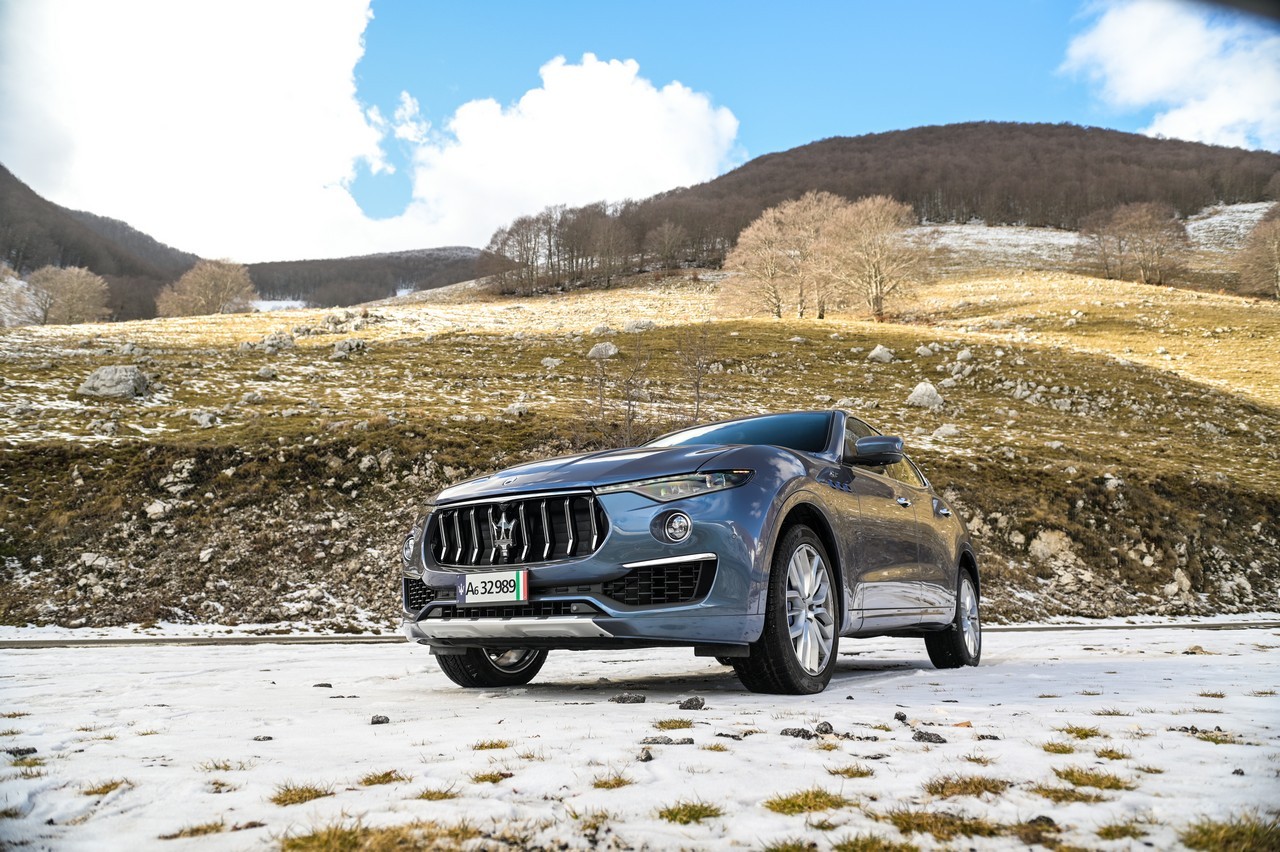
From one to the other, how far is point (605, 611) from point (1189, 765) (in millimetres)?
2498

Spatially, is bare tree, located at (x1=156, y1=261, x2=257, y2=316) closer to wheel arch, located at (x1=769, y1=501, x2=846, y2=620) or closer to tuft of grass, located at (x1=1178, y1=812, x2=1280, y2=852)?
wheel arch, located at (x1=769, y1=501, x2=846, y2=620)

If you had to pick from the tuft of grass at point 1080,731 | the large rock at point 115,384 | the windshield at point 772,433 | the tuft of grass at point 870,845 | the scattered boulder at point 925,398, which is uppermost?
the large rock at point 115,384

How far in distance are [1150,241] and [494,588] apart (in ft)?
279

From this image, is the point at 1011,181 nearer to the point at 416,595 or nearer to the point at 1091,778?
the point at 416,595

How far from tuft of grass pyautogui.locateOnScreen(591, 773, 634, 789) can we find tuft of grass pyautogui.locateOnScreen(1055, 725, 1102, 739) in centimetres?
188

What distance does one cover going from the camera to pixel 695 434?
636 cm

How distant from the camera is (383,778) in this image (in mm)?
2762

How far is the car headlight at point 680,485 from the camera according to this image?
445cm

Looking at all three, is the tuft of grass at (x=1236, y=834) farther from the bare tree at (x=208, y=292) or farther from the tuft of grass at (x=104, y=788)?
the bare tree at (x=208, y=292)

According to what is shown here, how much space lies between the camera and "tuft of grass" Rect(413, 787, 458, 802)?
8.26 feet

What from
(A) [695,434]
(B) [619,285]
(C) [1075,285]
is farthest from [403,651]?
(B) [619,285]

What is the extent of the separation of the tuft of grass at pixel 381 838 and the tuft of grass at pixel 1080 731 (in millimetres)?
2479

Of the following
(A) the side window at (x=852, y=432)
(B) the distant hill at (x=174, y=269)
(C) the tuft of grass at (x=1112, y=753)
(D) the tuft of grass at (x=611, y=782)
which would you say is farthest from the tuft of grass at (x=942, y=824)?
(B) the distant hill at (x=174, y=269)

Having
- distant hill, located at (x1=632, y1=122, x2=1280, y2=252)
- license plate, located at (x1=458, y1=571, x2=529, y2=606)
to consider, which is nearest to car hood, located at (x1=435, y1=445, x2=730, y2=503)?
license plate, located at (x1=458, y1=571, x2=529, y2=606)
